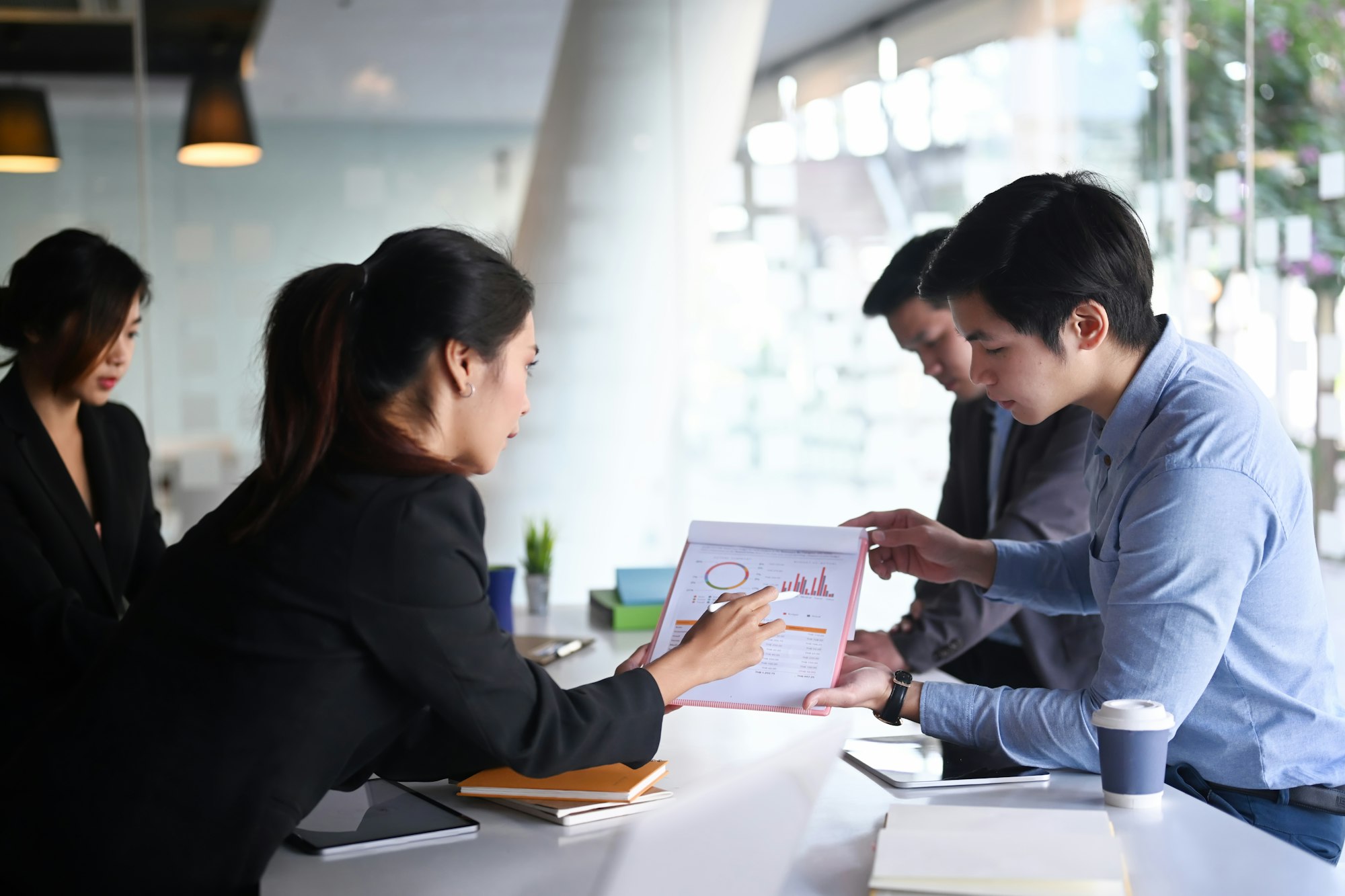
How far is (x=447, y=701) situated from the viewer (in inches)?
52.5

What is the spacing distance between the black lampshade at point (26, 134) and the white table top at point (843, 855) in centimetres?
379

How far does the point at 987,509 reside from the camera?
2.77m

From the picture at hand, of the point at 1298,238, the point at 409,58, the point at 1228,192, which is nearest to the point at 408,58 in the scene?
the point at 409,58

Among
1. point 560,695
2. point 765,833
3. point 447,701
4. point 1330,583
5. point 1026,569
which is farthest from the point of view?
point 1330,583

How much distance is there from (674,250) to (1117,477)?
3373mm

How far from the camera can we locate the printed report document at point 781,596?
1.67 m

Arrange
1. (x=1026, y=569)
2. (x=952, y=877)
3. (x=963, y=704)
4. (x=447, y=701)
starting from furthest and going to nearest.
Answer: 1. (x=1026, y=569)
2. (x=963, y=704)
3. (x=447, y=701)
4. (x=952, y=877)

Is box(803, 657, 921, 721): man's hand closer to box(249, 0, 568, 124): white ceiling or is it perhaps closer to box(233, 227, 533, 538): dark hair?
box(233, 227, 533, 538): dark hair

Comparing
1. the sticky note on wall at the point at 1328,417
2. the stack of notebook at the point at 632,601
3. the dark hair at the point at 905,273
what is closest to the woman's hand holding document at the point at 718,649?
the stack of notebook at the point at 632,601

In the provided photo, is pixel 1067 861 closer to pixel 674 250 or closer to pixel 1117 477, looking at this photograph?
pixel 1117 477

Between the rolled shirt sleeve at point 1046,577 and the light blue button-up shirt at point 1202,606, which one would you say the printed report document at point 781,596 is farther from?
the rolled shirt sleeve at point 1046,577

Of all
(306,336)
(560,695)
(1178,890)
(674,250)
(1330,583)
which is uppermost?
(674,250)

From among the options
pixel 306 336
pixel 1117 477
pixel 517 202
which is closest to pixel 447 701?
pixel 306 336

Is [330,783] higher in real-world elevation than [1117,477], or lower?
lower
